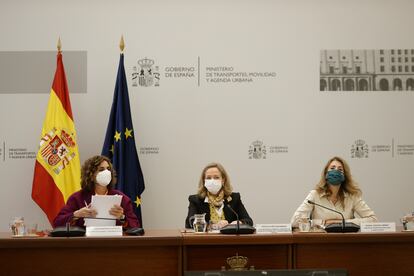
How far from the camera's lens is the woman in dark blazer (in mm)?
5199

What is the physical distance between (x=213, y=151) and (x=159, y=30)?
1232 mm

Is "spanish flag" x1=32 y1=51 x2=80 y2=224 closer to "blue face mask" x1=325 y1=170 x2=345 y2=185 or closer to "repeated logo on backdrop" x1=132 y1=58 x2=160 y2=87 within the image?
"repeated logo on backdrop" x1=132 y1=58 x2=160 y2=87

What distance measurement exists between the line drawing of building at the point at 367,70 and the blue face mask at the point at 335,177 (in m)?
1.39

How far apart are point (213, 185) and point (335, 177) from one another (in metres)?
0.94

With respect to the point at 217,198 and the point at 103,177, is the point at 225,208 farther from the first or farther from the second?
the point at 103,177

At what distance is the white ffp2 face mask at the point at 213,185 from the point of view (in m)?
5.22

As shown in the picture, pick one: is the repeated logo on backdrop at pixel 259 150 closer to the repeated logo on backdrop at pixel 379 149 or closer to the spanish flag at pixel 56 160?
the repeated logo on backdrop at pixel 379 149

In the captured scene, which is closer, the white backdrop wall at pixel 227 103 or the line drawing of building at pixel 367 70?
the white backdrop wall at pixel 227 103

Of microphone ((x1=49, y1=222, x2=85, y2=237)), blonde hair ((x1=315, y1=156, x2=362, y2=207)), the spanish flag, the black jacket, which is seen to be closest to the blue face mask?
blonde hair ((x1=315, y1=156, x2=362, y2=207))

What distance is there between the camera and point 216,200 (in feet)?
17.3

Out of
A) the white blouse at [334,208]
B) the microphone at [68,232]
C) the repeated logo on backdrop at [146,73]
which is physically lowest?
the microphone at [68,232]

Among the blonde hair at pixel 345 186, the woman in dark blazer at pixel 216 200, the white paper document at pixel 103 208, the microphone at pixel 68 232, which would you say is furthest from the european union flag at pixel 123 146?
the microphone at pixel 68 232

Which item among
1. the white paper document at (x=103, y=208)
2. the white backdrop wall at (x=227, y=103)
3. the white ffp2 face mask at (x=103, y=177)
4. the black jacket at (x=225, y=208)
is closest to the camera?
the white paper document at (x=103, y=208)

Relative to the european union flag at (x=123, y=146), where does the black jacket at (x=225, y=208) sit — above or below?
below
